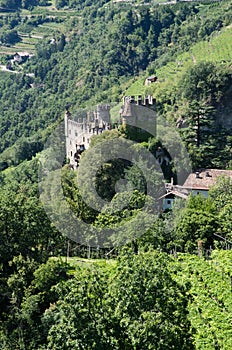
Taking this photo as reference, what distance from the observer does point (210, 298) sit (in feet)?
87.8

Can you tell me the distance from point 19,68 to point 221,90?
87.9m

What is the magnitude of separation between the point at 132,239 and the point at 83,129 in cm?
2218

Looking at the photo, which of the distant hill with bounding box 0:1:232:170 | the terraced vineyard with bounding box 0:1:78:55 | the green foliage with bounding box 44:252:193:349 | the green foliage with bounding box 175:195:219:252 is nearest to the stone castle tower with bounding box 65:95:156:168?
the green foliage with bounding box 175:195:219:252

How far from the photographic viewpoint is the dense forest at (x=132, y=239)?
23.2m

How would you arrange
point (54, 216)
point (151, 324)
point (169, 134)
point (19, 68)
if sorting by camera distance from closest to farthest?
1. point (151, 324)
2. point (54, 216)
3. point (169, 134)
4. point (19, 68)

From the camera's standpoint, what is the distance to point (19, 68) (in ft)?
454

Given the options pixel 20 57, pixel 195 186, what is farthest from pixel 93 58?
pixel 195 186

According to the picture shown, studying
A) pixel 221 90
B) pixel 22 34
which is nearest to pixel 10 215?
pixel 221 90

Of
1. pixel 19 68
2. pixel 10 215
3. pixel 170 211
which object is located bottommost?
pixel 19 68

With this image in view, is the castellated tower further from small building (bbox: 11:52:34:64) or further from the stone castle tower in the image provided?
small building (bbox: 11:52:34:64)

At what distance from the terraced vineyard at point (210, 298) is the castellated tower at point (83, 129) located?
24050 millimetres

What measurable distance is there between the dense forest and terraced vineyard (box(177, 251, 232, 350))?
0.05 metres

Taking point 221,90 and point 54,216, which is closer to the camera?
point 54,216

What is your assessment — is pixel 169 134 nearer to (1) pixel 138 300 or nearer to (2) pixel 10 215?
(2) pixel 10 215
